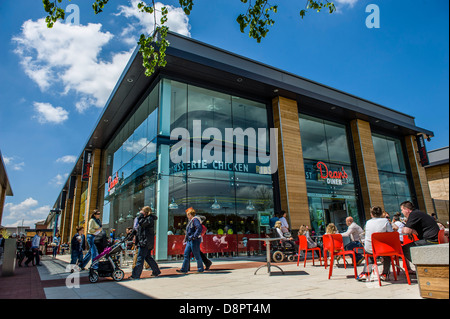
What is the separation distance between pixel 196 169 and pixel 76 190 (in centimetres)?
2402

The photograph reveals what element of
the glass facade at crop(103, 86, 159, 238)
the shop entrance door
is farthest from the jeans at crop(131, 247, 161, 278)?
the shop entrance door

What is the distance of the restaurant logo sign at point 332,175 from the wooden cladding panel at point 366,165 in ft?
4.12

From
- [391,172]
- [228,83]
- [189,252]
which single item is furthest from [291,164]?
[391,172]

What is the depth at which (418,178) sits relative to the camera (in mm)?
20953

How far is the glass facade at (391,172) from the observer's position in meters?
18.7

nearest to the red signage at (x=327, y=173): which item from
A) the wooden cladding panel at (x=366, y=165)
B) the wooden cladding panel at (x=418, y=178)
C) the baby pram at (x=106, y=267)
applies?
the wooden cladding panel at (x=366, y=165)

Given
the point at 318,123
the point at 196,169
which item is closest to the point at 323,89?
the point at 318,123

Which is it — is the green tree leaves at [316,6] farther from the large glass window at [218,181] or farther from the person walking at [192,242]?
the large glass window at [218,181]

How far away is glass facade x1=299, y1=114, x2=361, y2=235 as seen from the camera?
601 inches

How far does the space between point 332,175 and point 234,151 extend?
6.60 meters

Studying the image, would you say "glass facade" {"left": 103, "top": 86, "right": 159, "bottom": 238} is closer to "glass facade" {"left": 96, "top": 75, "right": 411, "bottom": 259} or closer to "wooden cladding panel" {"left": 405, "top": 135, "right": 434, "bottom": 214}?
"glass facade" {"left": 96, "top": 75, "right": 411, "bottom": 259}

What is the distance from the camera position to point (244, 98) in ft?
49.6

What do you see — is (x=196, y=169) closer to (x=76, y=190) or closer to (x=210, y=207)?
(x=210, y=207)

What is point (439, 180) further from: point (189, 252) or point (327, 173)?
point (189, 252)
